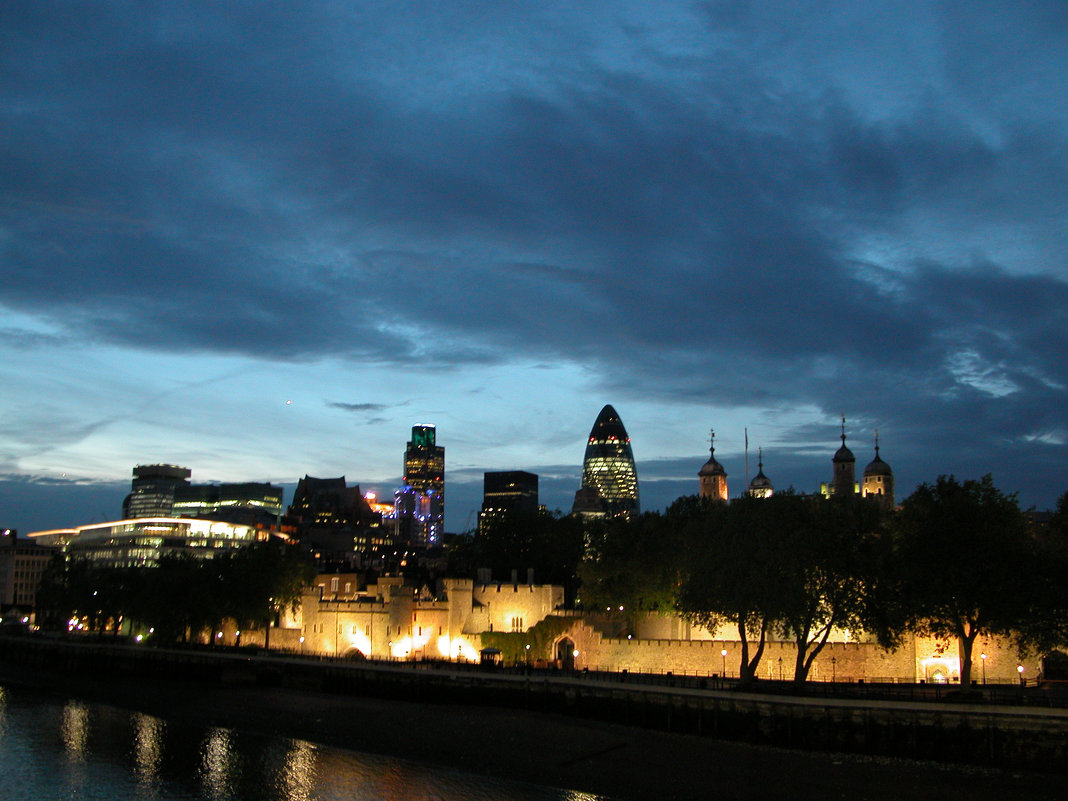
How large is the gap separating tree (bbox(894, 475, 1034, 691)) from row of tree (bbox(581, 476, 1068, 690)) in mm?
55

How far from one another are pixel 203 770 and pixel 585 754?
16.8m

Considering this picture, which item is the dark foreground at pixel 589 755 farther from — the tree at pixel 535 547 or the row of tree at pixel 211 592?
the tree at pixel 535 547

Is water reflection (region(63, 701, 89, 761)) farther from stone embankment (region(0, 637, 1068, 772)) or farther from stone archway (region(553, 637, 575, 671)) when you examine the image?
stone archway (region(553, 637, 575, 671))

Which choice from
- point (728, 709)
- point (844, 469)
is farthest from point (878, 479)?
point (728, 709)

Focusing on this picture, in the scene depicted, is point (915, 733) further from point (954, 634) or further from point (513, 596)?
point (513, 596)

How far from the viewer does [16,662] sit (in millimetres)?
100062

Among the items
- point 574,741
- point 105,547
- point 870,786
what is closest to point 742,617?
point 574,741

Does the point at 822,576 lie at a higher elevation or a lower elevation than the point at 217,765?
higher

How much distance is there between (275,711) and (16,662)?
54.1m

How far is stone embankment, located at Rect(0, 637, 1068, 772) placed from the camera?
3984 cm

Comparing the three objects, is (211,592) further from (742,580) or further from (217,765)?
(742,580)

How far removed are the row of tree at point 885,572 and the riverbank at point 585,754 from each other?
1015 cm

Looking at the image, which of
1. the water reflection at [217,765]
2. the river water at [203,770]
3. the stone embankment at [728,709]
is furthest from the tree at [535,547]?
the river water at [203,770]

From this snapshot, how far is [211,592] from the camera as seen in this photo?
88.1 metres
